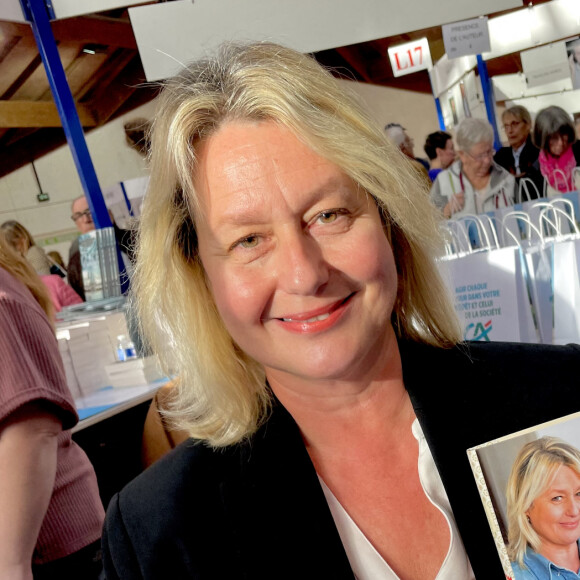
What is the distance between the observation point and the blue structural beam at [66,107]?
12.7ft

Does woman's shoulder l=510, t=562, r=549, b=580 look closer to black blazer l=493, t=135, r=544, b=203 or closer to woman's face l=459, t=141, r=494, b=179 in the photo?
woman's face l=459, t=141, r=494, b=179

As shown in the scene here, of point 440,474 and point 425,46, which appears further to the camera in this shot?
point 425,46

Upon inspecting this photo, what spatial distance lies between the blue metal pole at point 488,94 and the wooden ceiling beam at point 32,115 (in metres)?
5.05

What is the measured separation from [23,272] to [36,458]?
1.57ft

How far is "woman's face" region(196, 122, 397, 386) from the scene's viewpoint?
0.95 meters

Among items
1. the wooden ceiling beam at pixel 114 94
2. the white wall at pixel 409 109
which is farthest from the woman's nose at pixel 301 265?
the white wall at pixel 409 109

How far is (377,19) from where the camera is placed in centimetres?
358

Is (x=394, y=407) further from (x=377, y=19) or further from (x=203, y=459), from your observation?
(x=377, y=19)

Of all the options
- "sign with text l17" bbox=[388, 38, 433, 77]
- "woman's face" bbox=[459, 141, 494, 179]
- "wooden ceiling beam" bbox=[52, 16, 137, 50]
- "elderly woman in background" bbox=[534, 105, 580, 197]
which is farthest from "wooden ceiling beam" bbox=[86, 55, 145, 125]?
Answer: "woman's face" bbox=[459, 141, 494, 179]

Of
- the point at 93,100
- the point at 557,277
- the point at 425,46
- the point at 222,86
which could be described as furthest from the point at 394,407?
the point at 93,100

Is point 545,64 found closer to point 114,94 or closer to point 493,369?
point 493,369

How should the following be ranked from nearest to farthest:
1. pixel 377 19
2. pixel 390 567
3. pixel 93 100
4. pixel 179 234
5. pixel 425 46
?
pixel 390 567 < pixel 179 234 < pixel 377 19 < pixel 425 46 < pixel 93 100

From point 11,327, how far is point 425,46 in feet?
14.2

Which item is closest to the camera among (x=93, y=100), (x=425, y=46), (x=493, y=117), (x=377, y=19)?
(x=377, y=19)
